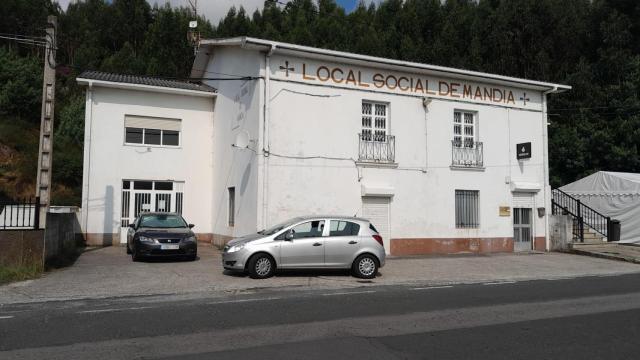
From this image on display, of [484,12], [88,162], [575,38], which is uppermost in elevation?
[484,12]

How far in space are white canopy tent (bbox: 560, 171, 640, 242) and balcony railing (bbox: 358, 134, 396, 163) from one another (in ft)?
40.3

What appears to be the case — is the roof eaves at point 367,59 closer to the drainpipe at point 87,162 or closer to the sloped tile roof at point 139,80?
the sloped tile roof at point 139,80

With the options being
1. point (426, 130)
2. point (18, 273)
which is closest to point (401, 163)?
point (426, 130)

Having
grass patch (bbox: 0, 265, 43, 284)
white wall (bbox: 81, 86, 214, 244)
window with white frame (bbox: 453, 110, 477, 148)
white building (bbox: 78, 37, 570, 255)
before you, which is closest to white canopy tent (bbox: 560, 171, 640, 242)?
white building (bbox: 78, 37, 570, 255)

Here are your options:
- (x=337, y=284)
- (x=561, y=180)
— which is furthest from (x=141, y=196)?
(x=561, y=180)

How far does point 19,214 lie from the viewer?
43.1 ft

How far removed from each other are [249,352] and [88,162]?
1662 centimetres

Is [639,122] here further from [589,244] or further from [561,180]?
[589,244]

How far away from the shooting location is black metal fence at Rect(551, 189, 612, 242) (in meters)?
22.5

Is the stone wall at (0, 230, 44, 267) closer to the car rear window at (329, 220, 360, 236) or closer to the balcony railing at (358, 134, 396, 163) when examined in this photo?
the car rear window at (329, 220, 360, 236)

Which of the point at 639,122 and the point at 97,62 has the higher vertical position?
the point at 97,62

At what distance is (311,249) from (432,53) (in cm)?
2637

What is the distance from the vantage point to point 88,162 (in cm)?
2059

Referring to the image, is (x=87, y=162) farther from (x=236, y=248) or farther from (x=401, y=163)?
(x=401, y=163)
